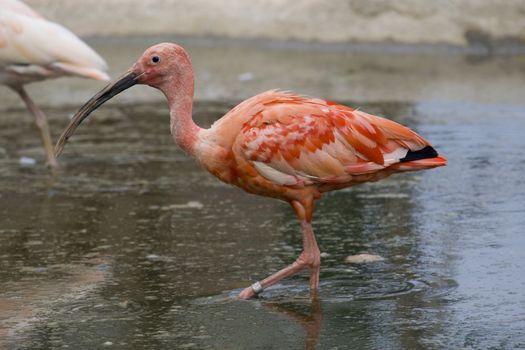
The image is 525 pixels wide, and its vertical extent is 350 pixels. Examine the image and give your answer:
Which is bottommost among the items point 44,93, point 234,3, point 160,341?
point 160,341

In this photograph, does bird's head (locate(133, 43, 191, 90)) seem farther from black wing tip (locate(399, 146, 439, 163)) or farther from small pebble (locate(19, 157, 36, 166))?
small pebble (locate(19, 157, 36, 166))

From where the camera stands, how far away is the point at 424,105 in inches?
475

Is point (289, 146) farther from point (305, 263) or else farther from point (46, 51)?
point (46, 51)

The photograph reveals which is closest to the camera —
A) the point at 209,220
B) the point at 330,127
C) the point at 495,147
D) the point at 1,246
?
the point at 330,127

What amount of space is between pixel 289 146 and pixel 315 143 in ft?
0.47

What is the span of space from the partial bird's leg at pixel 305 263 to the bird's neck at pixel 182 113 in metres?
0.66

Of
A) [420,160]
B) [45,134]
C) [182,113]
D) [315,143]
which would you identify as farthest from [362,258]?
[45,134]

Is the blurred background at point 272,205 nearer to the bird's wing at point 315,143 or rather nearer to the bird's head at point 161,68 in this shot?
the bird's wing at point 315,143

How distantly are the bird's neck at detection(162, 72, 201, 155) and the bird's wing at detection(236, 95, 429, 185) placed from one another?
0.93ft

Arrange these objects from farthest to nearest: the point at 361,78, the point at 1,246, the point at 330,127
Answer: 1. the point at 361,78
2. the point at 1,246
3. the point at 330,127

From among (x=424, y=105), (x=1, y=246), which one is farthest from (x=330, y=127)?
(x=424, y=105)

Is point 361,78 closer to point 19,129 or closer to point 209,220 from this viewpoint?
point 19,129

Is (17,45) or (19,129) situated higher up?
(17,45)

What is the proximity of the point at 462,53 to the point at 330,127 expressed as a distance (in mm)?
8706
